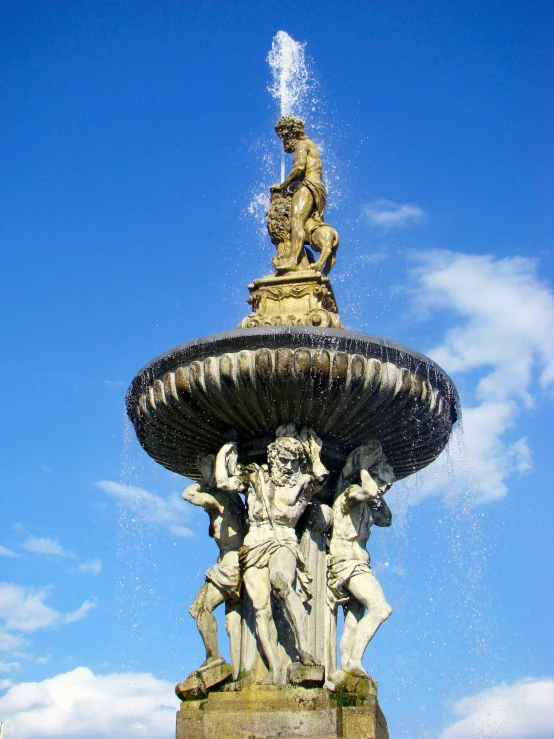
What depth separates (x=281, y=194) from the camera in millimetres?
11703

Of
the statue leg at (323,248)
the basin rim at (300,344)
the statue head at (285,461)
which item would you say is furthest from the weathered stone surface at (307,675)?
the statue leg at (323,248)

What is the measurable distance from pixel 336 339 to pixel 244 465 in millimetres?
1738

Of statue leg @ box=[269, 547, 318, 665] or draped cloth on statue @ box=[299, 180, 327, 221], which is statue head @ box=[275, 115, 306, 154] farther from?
statue leg @ box=[269, 547, 318, 665]

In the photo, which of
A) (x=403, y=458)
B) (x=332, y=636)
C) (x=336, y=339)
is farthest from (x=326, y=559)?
(x=336, y=339)

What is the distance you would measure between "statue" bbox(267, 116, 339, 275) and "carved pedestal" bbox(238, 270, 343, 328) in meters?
0.30

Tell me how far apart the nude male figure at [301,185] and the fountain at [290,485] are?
1015mm

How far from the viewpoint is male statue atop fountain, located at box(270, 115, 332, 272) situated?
1111 centimetres

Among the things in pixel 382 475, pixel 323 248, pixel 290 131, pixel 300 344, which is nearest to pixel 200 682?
pixel 382 475

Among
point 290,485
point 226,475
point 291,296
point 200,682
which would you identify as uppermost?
point 291,296

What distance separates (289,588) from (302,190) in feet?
15.2

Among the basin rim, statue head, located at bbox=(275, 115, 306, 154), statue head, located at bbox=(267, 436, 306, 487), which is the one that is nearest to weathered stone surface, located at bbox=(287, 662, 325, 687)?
statue head, located at bbox=(267, 436, 306, 487)

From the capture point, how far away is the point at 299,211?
11.3 m

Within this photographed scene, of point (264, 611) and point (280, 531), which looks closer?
point (264, 611)

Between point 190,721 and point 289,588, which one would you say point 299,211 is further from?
point 190,721
